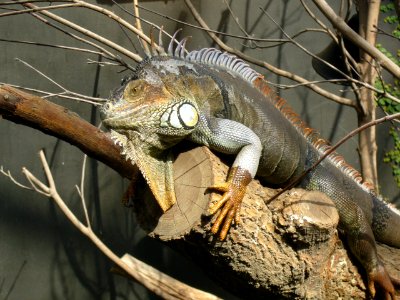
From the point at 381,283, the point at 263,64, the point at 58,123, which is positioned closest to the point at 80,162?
the point at 263,64

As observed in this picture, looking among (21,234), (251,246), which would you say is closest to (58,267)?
(21,234)

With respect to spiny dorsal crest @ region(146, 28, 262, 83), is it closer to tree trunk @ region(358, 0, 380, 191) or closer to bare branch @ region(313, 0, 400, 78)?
bare branch @ region(313, 0, 400, 78)

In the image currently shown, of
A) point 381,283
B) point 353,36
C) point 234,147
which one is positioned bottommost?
point 381,283

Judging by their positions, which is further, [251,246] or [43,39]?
[43,39]

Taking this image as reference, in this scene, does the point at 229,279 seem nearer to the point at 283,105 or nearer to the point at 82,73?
the point at 283,105

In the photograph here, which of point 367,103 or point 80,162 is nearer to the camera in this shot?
point 367,103

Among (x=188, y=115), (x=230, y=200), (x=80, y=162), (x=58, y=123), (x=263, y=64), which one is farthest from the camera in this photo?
(x=80, y=162)

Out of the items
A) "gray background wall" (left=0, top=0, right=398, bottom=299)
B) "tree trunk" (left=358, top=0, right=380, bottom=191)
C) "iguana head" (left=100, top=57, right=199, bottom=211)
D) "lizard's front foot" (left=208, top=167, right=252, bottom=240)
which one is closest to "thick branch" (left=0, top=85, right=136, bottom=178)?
"iguana head" (left=100, top=57, right=199, bottom=211)

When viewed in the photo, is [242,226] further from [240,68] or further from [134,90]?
[240,68]
